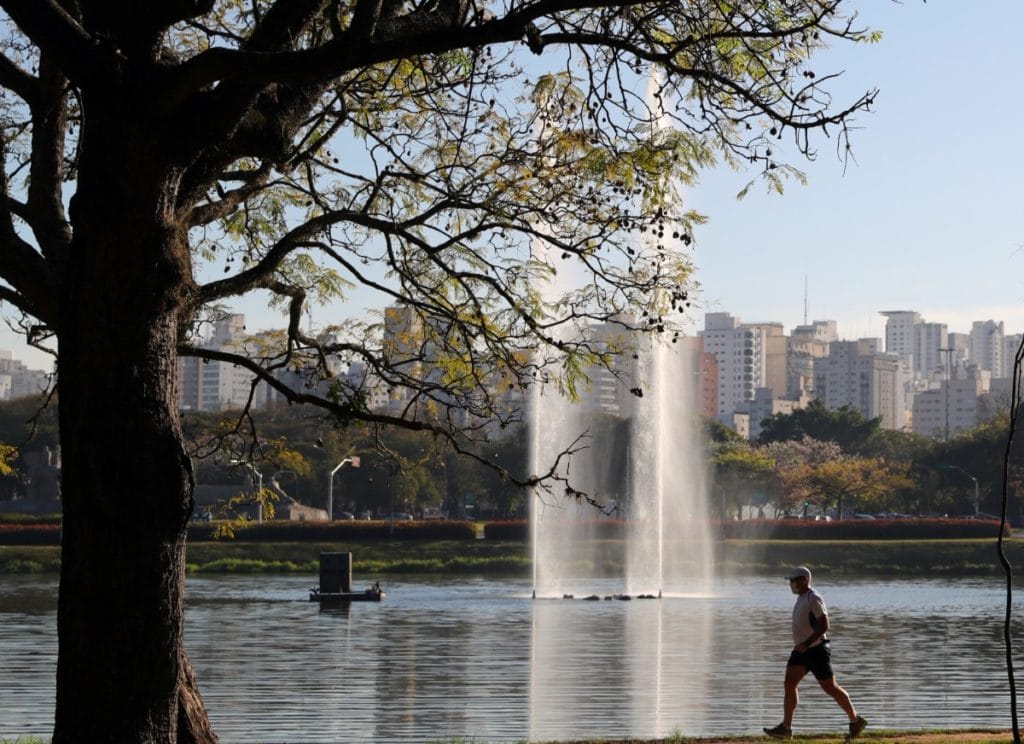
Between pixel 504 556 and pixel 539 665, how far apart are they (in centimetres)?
4080

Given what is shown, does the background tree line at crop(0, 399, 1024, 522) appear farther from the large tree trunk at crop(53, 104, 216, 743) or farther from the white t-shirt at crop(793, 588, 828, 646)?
the large tree trunk at crop(53, 104, 216, 743)

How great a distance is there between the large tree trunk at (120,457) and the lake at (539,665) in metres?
9.04

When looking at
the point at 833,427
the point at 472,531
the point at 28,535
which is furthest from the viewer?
the point at 833,427

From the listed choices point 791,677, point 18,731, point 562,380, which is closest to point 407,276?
point 562,380

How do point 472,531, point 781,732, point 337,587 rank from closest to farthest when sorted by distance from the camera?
point 781,732 < point 337,587 < point 472,531

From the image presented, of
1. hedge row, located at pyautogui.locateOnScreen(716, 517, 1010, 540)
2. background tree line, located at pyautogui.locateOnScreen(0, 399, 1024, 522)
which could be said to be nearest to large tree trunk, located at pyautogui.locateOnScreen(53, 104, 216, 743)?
hedge row, located at pyautogui.locateOnScreen(716, 517, 1010, 540)

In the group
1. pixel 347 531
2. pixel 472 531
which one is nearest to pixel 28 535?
pixel 347 531

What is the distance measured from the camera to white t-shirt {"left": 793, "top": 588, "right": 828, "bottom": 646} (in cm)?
1569

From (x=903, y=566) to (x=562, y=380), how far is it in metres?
57.1

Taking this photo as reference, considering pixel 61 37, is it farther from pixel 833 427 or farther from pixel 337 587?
pixel 833 427

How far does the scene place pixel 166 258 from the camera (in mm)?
10234

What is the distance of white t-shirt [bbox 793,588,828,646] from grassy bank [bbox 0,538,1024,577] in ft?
159

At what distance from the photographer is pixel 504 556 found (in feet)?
Answer: 225

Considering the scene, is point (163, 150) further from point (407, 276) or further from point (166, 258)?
point (407, 276)
